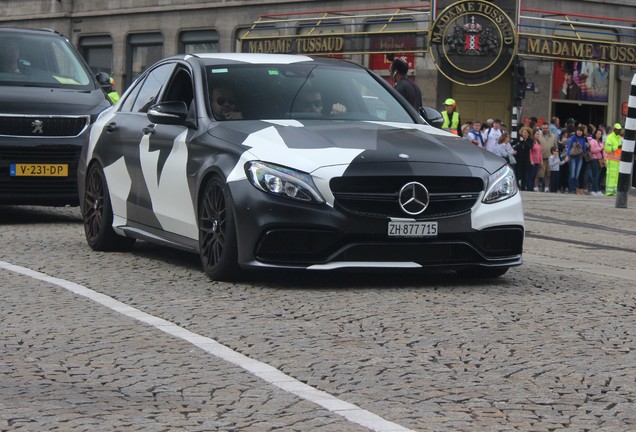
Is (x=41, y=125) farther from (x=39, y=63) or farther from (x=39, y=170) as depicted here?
(x=39, y=63)

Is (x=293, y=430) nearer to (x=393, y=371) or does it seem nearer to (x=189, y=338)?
(x=393, y=371)

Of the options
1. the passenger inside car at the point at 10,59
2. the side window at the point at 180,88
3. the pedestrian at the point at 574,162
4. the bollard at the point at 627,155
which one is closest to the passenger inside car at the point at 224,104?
the side window at the point at 180,88

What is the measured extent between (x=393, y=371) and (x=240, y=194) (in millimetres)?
2962

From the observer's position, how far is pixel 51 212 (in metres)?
16.8

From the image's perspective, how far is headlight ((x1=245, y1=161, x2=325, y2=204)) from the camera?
29.7 ft

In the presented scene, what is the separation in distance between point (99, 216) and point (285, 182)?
10.4 ft

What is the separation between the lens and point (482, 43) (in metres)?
40.2

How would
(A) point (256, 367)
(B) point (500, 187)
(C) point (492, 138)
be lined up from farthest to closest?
(C) point (492, 138) < (B) point (500, 187) < (A) point (256, 367)

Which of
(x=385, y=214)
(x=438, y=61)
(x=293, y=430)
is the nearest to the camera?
(x=293, y=430)

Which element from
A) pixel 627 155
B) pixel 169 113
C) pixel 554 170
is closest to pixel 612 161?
pixel 554 170

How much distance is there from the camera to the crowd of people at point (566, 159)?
33.4 meters

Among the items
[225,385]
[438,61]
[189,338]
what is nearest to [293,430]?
[225,385]

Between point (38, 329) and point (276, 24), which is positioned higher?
point (276, 24)

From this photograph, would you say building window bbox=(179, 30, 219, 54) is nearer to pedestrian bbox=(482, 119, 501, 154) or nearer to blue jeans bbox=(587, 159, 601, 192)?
blue jeans bbox=(587, 159, 601, 192)
